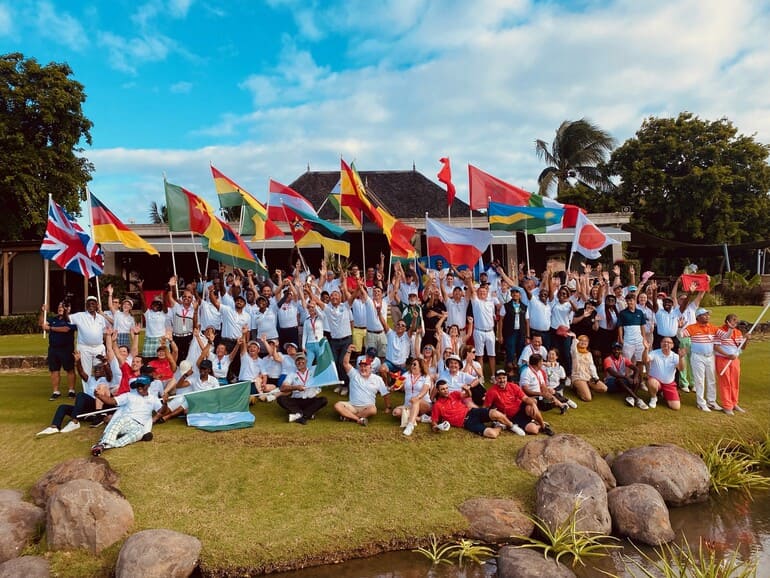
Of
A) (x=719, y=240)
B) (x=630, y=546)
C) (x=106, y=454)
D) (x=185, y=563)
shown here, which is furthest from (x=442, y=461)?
(x=719, y=240)

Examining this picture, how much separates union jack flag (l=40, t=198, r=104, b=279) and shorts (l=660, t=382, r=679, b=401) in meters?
10.3

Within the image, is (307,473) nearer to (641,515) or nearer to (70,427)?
(70,427)

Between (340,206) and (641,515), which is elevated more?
(340,206)

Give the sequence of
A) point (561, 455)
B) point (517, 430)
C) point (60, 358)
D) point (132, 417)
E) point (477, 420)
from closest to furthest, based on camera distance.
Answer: point (561, 455)
point (132, 417)
point (517, 430)
point (477, 420)
point (60, 358)

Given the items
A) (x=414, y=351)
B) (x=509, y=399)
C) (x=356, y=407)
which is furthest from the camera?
(x=414, y=351)

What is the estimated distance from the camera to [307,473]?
7.14 m

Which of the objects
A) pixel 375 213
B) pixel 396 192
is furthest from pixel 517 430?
pixel 396 192

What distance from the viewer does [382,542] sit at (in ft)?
19.8

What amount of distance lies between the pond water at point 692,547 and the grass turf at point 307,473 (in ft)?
0.59

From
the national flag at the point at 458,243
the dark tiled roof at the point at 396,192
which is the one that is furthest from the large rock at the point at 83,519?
the dark tiled roof at the point at 396,192

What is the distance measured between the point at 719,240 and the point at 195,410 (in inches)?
1067

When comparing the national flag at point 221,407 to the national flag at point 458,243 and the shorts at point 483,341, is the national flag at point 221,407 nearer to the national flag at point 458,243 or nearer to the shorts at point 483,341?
the shorts at point 483,341

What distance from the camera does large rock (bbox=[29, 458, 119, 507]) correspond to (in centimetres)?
662

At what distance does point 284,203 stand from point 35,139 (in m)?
14.4
